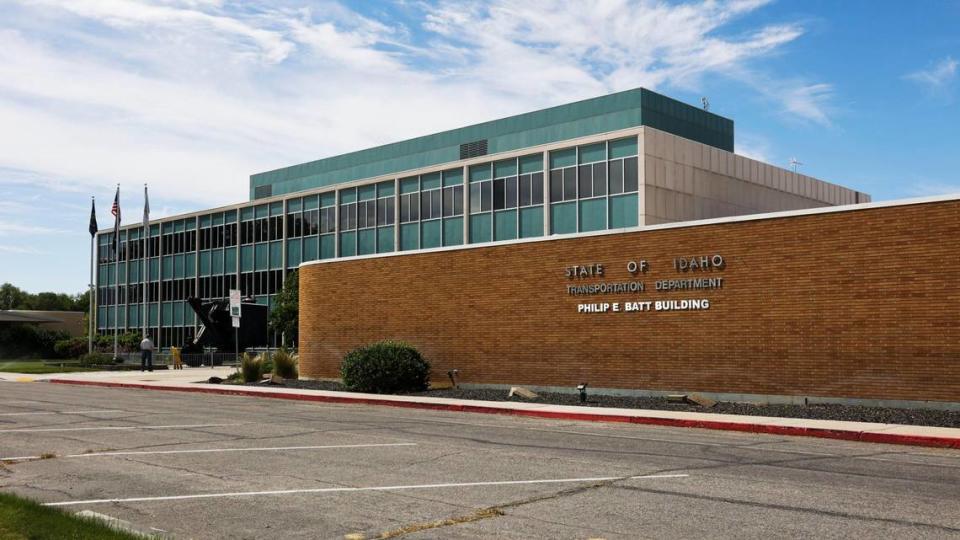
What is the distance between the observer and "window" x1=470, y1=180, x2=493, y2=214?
44688 millimetres

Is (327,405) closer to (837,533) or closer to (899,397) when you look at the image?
(899,397)

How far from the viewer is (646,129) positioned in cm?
3734

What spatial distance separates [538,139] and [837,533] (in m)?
50.4

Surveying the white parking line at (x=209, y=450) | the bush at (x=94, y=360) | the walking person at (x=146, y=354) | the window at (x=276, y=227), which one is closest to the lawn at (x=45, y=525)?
the white parking line at (x=209, y=450)

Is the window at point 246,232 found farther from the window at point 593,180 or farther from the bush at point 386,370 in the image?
the bush at point 386,370

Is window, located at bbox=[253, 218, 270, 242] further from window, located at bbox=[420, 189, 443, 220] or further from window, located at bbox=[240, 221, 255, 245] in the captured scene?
window, located at bbox=[420, 189, 443, 220]

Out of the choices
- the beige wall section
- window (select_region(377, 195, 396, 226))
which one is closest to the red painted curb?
the beige wall section

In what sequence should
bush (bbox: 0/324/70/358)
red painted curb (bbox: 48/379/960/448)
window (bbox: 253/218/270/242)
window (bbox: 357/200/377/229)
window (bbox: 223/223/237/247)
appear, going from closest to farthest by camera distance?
red painted curb (bbox: 48/379/960/448) → window (bbox: 357/200/377/229) → window (bbox: 253/218/270/242) → window (bbox: 223/223/237/247) → bush (bbox: 0/324/70/358)

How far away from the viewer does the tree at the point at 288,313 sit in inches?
1969

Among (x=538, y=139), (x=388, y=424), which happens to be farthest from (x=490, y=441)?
(x=538, y=139)

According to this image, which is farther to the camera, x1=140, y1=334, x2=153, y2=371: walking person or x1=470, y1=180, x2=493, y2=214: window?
x1=470, y1=180, x2=493, y2=214: window

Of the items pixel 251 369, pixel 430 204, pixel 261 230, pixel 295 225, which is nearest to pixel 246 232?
pixel 261 230

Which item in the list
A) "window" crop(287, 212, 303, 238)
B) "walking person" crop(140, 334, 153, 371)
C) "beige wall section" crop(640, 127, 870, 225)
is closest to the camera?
"beige wall section" crop(640, 127, 870, 225)

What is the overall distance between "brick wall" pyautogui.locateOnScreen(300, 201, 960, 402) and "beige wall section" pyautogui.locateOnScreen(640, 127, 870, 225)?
1241cm
